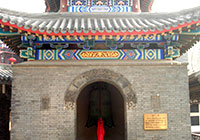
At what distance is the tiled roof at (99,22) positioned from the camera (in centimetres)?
633

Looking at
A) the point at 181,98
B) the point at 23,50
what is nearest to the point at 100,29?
the point at 23,50

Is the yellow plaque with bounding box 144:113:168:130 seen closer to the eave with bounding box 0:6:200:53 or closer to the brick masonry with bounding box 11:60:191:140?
the brick masonry with bounding box 11:60:191:140

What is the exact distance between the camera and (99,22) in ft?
25.0

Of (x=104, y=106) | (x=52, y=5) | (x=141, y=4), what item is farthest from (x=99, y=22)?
(x=52, y=5)

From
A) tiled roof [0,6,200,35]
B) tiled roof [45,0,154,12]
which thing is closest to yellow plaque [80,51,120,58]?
tiled roof [0,6,200,35]

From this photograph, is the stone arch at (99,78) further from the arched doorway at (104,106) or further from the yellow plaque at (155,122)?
the arched doorway at (104,106)

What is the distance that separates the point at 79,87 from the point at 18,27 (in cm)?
232

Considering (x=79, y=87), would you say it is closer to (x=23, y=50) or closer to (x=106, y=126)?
(x=23, y=50)

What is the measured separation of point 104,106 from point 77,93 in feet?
11.3

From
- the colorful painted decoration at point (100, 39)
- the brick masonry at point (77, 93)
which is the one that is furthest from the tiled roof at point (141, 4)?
the brick masonry at point (77, 93)

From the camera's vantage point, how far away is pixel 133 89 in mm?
7012

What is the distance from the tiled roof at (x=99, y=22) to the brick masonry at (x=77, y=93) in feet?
3.51

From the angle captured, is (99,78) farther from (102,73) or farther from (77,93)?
(77,93)

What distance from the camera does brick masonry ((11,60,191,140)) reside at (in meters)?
6.83
